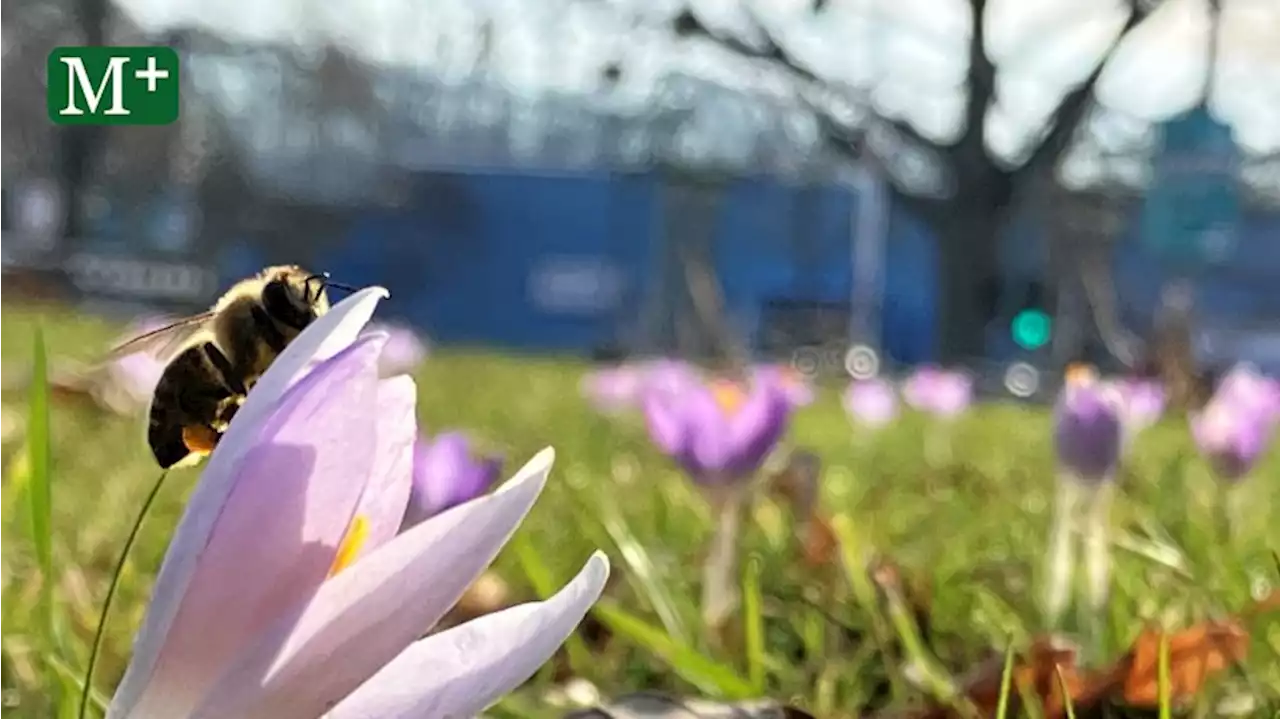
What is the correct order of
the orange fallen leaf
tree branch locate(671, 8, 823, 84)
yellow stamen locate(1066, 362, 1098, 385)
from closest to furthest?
the orange fallen leaf, yellow stamen locate(1066, 362, 1098, 385), tree branch locate(671, 8, 823, 84)

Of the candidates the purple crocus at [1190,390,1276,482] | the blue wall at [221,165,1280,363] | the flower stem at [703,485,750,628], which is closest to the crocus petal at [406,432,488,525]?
the flower stem at [703,485,750,628]

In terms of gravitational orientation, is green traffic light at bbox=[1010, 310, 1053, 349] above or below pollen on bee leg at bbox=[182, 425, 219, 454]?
below

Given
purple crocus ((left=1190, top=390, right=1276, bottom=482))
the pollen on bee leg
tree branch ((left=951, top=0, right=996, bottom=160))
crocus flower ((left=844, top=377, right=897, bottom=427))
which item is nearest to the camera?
the pollen on bee leg

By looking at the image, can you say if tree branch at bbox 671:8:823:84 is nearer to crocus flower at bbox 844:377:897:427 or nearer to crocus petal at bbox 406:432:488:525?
crocus flower at bbox 844:377:897:427

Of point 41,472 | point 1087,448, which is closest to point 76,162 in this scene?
point 1087,448

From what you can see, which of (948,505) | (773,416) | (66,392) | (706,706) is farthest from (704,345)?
(706,706)

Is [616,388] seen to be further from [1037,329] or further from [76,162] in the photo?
[1037,329]

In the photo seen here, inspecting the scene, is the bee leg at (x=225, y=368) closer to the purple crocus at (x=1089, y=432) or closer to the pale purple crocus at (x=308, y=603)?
the pale purple crocus at (x=308, y=603)

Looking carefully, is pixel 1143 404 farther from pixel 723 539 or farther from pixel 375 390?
pixel 375 390
